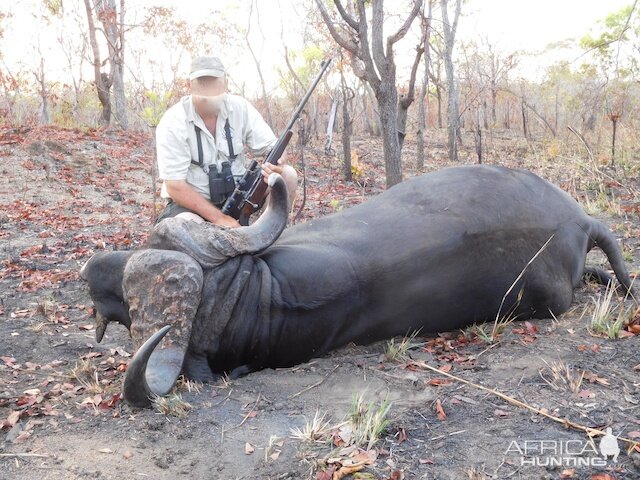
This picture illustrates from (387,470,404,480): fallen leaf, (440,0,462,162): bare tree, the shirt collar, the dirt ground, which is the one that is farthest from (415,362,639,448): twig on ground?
(440,0,462,162): bare tree

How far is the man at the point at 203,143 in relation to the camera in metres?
4.65

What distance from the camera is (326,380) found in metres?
3.31

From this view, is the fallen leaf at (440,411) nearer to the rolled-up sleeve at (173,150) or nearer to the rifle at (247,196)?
the rifle at (247,196)

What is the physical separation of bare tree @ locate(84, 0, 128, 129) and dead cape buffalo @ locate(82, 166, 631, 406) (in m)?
13.1

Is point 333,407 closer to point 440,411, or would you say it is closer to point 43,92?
point 440,411

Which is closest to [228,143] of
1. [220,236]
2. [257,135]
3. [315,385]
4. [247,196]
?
[257,135]

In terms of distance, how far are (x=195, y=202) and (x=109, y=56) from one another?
12.7 m

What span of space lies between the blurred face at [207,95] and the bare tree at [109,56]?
37.4 feet

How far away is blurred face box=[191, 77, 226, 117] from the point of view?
4828 millimetres

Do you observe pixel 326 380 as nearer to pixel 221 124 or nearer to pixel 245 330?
pixel 245 330

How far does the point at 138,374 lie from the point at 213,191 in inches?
87.8

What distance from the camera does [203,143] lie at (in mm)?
4887

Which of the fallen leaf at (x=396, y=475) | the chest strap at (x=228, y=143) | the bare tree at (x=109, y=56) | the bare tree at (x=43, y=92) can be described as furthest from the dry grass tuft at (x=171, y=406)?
the bare tree at (x=43, y=92)

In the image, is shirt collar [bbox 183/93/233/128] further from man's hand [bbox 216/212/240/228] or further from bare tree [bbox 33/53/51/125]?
bare tree [bbox 33/53/51/125]
